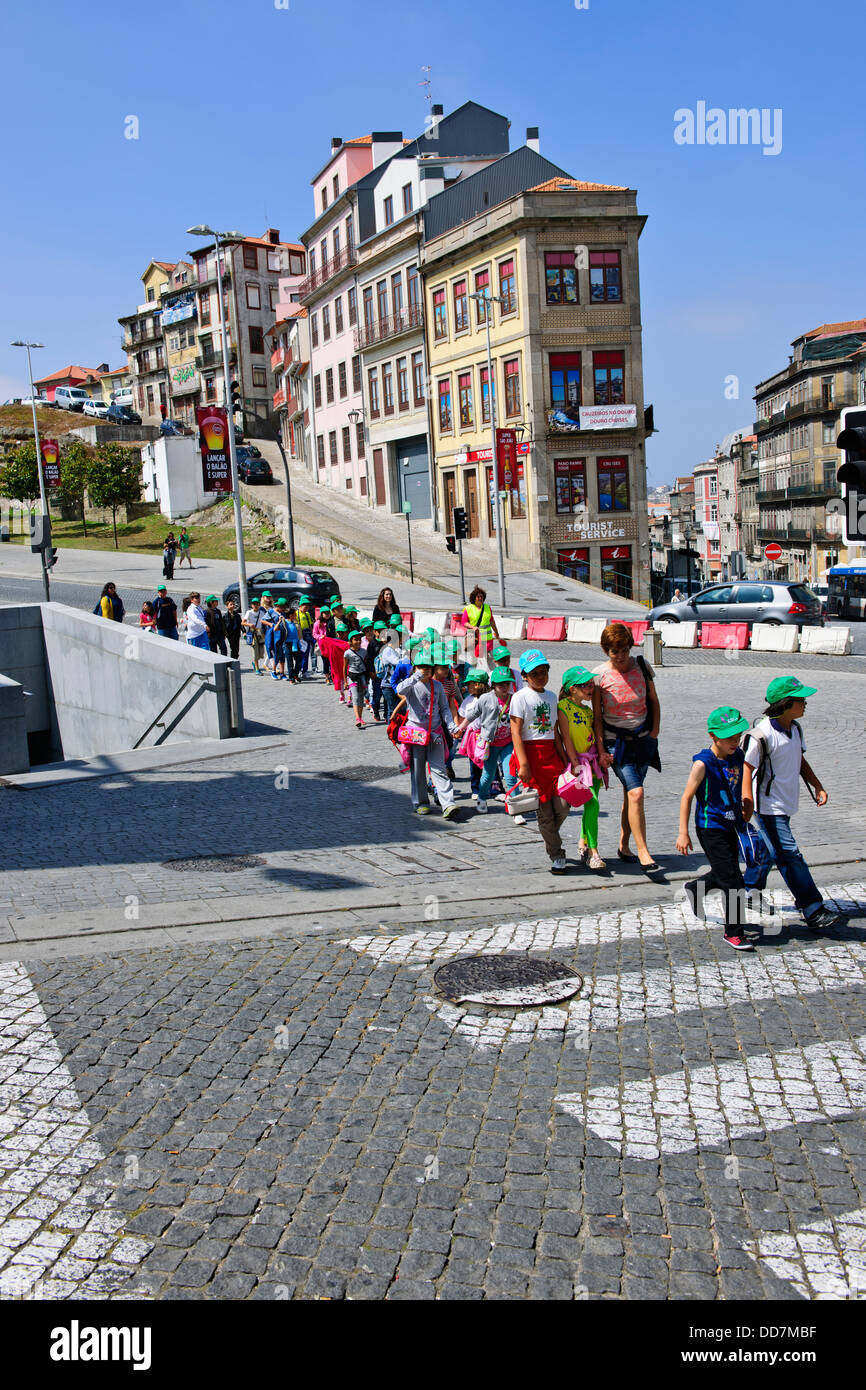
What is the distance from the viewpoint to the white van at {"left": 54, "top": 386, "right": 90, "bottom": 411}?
90438 millimetres

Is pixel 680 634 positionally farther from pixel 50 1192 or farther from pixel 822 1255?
pixel 50 1192

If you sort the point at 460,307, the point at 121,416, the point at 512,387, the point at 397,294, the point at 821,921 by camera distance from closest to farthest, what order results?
the point at 821,921
the point at 512,387
the point at 460,307
the point at 397,294
the point at 121,416

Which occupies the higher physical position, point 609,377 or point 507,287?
point 507,287

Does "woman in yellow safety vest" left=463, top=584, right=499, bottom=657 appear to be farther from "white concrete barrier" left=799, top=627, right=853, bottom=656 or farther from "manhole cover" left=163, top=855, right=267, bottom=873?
"manhole cover" left=163, top=855, right=267, bottom=873

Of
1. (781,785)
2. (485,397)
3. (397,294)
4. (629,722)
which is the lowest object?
(781,785)

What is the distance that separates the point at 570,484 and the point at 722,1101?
41204mm

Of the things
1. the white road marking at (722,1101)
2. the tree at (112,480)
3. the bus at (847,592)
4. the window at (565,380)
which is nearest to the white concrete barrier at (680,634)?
the bus at (847,592)

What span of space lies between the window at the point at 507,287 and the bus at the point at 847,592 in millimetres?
15876

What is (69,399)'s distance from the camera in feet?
298

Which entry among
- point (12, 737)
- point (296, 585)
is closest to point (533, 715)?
point (12, 737)

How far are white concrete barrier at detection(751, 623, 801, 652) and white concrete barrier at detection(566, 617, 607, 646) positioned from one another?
159 inches

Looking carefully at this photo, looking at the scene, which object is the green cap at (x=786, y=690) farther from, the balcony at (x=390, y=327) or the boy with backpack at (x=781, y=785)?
the balcony at (x=390, y=327)

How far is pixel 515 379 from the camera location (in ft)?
149

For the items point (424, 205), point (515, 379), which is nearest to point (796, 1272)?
point (515, 379)
